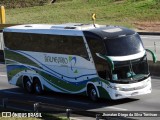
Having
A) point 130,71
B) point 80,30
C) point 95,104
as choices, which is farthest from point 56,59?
point 130,71

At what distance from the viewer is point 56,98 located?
2367 centimetres

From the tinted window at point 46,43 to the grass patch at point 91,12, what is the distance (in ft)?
94.4

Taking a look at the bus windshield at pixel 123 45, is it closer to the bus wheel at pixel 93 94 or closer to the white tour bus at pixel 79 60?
the white tour bus at pixel 79 60

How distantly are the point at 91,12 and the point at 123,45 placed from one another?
42.4 m

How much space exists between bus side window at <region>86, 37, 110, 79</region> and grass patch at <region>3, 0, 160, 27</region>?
32.5 metres

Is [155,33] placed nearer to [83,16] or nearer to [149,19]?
[149,19]

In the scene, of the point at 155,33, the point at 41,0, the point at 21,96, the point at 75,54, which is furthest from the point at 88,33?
the point at 41,0

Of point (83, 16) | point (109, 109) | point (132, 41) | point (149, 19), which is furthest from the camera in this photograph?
point (83, 16)

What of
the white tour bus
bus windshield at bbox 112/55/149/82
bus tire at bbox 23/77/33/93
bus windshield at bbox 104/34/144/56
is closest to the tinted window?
the white tour bus

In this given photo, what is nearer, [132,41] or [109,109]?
[109,109]

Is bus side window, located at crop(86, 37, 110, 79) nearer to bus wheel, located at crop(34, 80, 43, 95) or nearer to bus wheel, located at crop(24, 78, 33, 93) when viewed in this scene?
bus wheel, located at crop(34, 80, 43, 95)

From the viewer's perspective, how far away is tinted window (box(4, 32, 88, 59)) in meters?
22.3

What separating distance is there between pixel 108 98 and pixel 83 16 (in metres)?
40.8

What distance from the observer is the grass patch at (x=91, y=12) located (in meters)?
57.6
